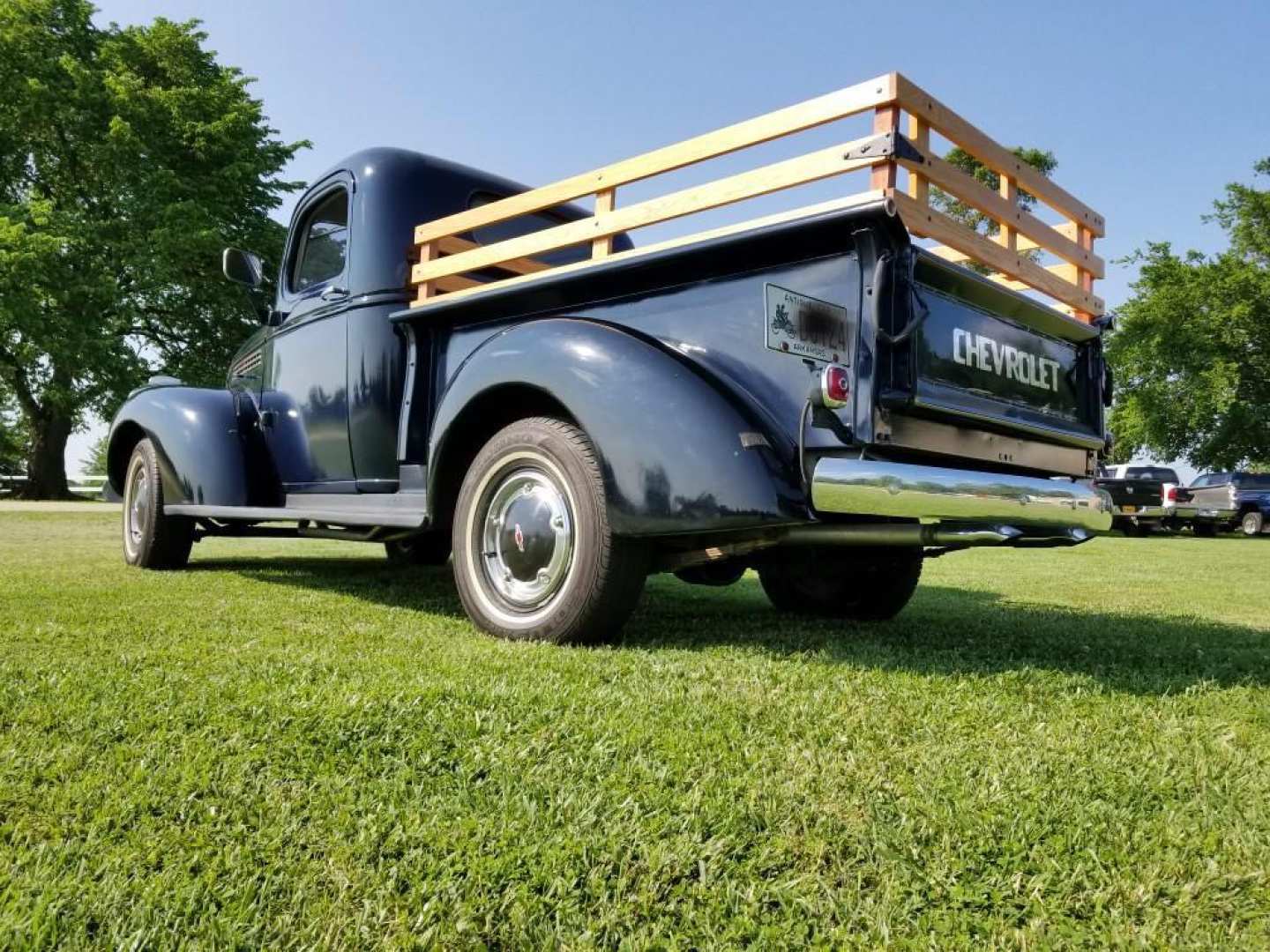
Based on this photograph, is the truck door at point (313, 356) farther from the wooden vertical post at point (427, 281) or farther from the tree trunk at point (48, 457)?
the tree trunk at point (48, 457)

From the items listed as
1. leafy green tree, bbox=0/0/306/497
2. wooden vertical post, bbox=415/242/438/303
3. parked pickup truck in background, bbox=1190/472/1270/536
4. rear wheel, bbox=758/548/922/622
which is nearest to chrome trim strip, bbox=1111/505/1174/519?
parked pickup truck in background, bbox=1190/472/1270/536

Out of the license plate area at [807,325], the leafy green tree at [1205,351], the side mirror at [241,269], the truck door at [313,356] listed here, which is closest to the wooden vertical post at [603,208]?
the license plate area at [807,325]

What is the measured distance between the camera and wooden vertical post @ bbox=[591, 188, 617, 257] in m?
3.26

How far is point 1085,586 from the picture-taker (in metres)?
6.52

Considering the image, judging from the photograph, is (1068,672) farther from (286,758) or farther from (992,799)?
(286,758)

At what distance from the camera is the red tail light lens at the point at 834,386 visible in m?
2.60

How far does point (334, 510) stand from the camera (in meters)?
4.20

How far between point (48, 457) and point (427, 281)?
894 inches

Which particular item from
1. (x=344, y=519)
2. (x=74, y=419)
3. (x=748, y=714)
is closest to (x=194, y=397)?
(x=344, y=519)

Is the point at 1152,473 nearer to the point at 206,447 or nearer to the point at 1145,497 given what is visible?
the point at 1145,497

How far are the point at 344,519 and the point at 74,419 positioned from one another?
23.0 m

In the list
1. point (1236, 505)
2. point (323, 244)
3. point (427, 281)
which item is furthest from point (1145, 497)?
point (427, 281)

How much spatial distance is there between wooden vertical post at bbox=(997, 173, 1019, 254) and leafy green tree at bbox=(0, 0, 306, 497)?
66.2ft

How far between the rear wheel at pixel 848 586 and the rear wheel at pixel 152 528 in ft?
11.6
